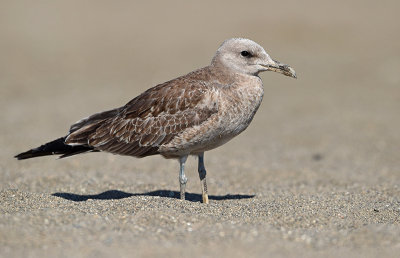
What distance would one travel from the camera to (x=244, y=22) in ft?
93.0

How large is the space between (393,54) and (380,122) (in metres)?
8.15

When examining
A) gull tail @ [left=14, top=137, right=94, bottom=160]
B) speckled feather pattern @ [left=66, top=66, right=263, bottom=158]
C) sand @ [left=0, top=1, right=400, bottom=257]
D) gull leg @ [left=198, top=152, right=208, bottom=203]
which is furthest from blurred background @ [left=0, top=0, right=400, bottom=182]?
gull tail @ [left=14, top=137, right=94, bottom=160]

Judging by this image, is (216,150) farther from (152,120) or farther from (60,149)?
(60,149)

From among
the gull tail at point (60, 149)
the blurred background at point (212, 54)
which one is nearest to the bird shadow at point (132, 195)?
the gull tail at point (60, 149)

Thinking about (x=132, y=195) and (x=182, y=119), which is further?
(x=132, y=195)

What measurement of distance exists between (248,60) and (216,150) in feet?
18.8

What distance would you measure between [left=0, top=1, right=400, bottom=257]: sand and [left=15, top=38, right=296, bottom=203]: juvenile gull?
70cm

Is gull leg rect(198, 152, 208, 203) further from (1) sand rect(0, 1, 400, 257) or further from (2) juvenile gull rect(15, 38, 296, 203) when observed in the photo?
(1) sand rect(0, 1, 400, 257)

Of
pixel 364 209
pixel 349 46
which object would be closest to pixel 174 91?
pixel 364 209

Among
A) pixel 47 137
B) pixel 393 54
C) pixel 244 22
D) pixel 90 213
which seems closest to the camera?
pixel 90 213

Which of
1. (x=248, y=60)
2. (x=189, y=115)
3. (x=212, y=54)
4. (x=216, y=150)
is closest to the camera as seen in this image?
(x=189, y=115)

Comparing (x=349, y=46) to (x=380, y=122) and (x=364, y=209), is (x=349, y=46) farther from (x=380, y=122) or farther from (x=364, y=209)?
(x=364, y=209)

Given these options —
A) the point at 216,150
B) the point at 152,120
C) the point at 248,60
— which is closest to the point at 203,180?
the point at 152,120

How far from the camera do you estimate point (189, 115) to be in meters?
7.96
